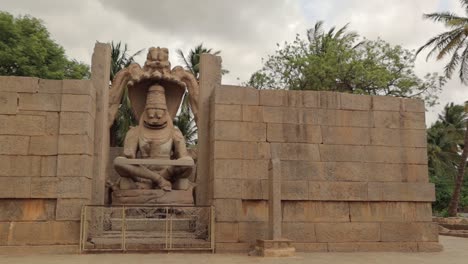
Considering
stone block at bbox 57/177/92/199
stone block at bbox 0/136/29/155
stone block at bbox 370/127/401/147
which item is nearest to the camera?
stone block at bbox 57/177/92/199

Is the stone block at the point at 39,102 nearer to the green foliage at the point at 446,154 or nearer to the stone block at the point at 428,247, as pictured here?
the stone block at the point at 428,247

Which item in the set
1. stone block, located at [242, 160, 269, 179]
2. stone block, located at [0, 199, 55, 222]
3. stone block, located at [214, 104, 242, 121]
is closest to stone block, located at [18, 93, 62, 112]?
stone block, located at [0, 199, 55, 222]

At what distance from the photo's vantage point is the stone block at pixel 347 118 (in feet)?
31.0

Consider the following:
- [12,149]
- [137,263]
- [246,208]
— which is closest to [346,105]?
[246,208]

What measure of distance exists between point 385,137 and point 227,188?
357cm

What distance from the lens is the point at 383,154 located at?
952 centimetres

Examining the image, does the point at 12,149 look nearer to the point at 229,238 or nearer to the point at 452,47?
the point at 229,238

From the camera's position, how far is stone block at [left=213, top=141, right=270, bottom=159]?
8891mm

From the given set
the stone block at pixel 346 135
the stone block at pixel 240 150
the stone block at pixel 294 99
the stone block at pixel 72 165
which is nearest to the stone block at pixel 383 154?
the stone block at pixel 346 135

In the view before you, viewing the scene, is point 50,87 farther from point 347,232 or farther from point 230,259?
point 347,232

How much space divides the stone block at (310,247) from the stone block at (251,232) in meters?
0.63

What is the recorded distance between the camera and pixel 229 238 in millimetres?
8570

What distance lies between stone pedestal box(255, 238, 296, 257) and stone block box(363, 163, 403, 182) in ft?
8.41

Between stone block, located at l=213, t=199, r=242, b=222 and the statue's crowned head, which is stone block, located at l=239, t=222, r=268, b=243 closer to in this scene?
stone block, located at l=213, t=199, r=242, b=222
